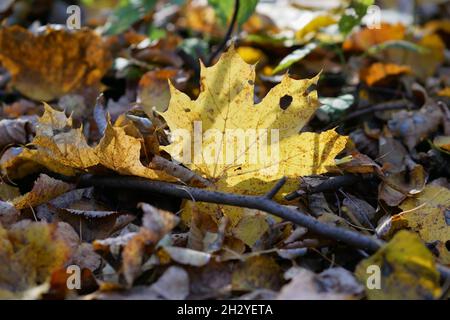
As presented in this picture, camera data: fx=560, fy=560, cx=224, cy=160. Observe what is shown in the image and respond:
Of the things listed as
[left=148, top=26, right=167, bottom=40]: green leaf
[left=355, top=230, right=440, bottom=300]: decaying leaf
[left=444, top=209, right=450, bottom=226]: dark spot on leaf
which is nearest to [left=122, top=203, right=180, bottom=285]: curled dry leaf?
[left=355, top=230, right=440, bottom=300]: decaying leaf

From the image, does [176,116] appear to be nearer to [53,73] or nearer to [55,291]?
[55,291]

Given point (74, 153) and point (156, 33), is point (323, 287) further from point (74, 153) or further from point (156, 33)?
point (156, 33)

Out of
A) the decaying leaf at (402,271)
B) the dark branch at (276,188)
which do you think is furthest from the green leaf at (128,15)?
the decaying leaf at (402,271)

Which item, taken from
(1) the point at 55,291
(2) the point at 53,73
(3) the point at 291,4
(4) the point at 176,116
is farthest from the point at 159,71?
(3) the point at 291,4

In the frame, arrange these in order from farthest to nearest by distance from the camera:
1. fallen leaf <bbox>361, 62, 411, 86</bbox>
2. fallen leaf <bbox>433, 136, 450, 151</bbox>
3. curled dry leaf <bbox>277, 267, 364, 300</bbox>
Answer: fallen leaf <bbox>361, 62, 411, 86</bbox> < fallen leaf <bbox>433, 136, 450, 151</bbox> < curled dry leaf <bbox>277, 267, 364, 300</bbox>

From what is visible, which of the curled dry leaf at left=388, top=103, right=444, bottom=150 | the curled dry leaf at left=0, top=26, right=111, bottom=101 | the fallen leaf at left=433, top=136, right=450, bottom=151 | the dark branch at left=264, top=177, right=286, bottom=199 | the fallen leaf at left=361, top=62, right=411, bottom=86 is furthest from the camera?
the fallen leaf at left=361, top=62, right=411, bottom=86

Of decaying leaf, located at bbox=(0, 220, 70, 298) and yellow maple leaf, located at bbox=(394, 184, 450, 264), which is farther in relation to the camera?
yellow maple leaf, located at bbox=(394, 184, 450, 264)

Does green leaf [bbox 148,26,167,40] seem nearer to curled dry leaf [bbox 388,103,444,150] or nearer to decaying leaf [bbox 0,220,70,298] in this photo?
curled dry leaf [bbox 388,103,444,150]
